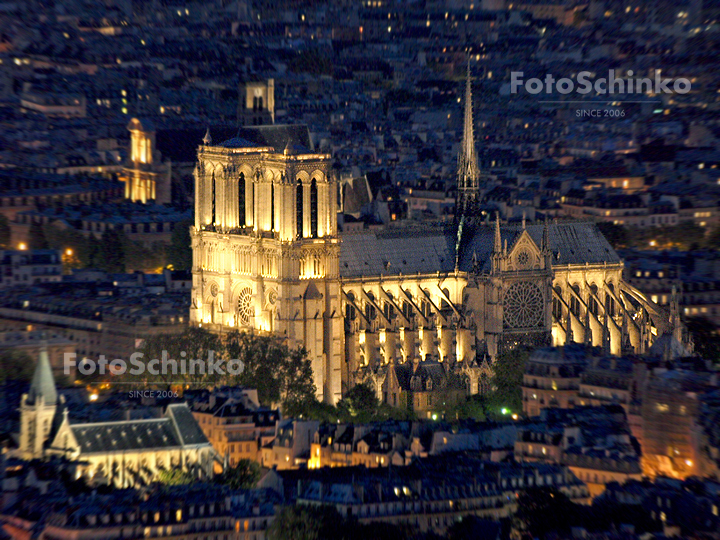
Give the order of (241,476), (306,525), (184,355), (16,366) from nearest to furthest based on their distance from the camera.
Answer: (306,525) → (241,476) → (184,355) → (16,366)

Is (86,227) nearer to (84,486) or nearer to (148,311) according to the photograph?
(148,311)

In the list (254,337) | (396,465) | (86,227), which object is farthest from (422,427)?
(86,227)

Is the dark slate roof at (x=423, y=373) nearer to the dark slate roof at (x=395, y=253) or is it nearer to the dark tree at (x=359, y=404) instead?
the dark tree at (x=359, y=404)

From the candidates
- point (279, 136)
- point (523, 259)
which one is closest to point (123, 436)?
point (279, 136)

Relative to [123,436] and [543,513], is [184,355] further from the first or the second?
[543,513]

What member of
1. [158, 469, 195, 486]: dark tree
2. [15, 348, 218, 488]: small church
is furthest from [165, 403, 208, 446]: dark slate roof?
[158, 469, 195, 486]: dark tree

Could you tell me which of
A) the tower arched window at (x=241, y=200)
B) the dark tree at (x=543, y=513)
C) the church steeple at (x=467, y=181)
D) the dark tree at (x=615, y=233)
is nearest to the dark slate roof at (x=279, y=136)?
the tower arched window at (x=241, y=200)

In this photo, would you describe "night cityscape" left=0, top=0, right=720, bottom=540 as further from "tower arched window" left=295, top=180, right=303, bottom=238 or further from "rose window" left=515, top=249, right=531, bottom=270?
"rose window" left=515, top=249, right=531, bottom=270
